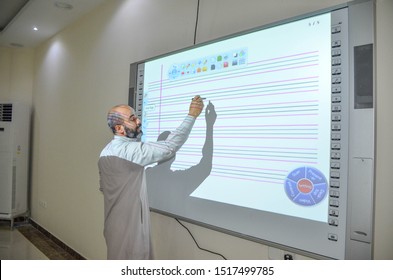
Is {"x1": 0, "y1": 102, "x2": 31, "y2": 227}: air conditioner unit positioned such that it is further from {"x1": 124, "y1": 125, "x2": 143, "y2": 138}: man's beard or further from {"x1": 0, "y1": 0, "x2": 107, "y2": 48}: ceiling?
{"x1": 124, "y1": 125, "x2": 143, "y2": 138}: man's beard

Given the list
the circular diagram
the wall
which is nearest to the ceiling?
the wall

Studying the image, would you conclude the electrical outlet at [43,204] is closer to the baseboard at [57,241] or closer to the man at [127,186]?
the baseboard at [57,241]

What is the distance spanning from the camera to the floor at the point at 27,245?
10.2 feet

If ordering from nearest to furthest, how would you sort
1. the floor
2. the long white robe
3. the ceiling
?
the long white robe < the ceiling < the floor

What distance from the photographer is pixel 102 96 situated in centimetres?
276

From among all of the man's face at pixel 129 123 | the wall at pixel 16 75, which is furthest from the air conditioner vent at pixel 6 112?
the man's face at pixel 129 123

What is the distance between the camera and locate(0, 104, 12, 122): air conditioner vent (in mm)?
4086

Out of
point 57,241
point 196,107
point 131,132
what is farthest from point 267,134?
point 57,241

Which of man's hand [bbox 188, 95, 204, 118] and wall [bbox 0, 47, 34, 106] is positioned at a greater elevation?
wall [bbox 0, 47, 34, 106]

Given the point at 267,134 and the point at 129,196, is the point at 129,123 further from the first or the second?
the point at 267,134

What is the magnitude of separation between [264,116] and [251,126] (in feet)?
0.28

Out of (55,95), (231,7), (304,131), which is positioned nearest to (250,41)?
(231,7)

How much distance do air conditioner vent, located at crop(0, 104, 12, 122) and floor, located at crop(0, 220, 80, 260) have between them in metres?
1.59

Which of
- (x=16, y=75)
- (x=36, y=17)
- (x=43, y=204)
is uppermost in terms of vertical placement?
(x=36, y=17)
